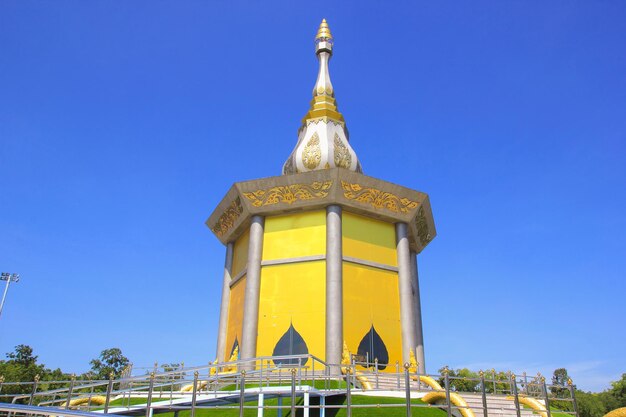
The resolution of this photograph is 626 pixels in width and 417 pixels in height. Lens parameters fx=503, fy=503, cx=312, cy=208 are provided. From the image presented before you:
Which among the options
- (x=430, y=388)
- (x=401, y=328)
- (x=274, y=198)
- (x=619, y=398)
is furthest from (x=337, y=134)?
(x=619, y=398)

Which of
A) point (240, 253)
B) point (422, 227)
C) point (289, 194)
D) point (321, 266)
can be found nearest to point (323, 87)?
point (289, 194)

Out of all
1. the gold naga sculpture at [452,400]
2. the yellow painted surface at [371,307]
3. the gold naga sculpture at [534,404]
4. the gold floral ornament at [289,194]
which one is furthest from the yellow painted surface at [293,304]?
the gold naga sculpture at [534,404]

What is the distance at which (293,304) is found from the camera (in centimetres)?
2095

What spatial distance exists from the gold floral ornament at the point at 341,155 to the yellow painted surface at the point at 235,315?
7525mm

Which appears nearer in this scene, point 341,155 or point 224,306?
point 224,306

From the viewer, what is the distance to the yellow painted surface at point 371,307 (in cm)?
2034

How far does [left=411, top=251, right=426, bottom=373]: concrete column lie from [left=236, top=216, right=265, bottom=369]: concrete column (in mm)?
7457

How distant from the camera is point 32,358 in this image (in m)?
44.5

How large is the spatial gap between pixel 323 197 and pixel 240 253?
5.59m

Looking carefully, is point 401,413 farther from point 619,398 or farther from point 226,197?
point 619,398

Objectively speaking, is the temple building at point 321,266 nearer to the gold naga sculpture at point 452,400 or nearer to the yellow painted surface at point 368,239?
the yellow painted surface at point 368,239

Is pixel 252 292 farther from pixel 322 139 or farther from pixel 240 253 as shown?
pixel 322 139

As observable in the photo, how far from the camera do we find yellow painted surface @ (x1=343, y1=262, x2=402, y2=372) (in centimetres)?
2034

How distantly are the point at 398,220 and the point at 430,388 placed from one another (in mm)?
9530
